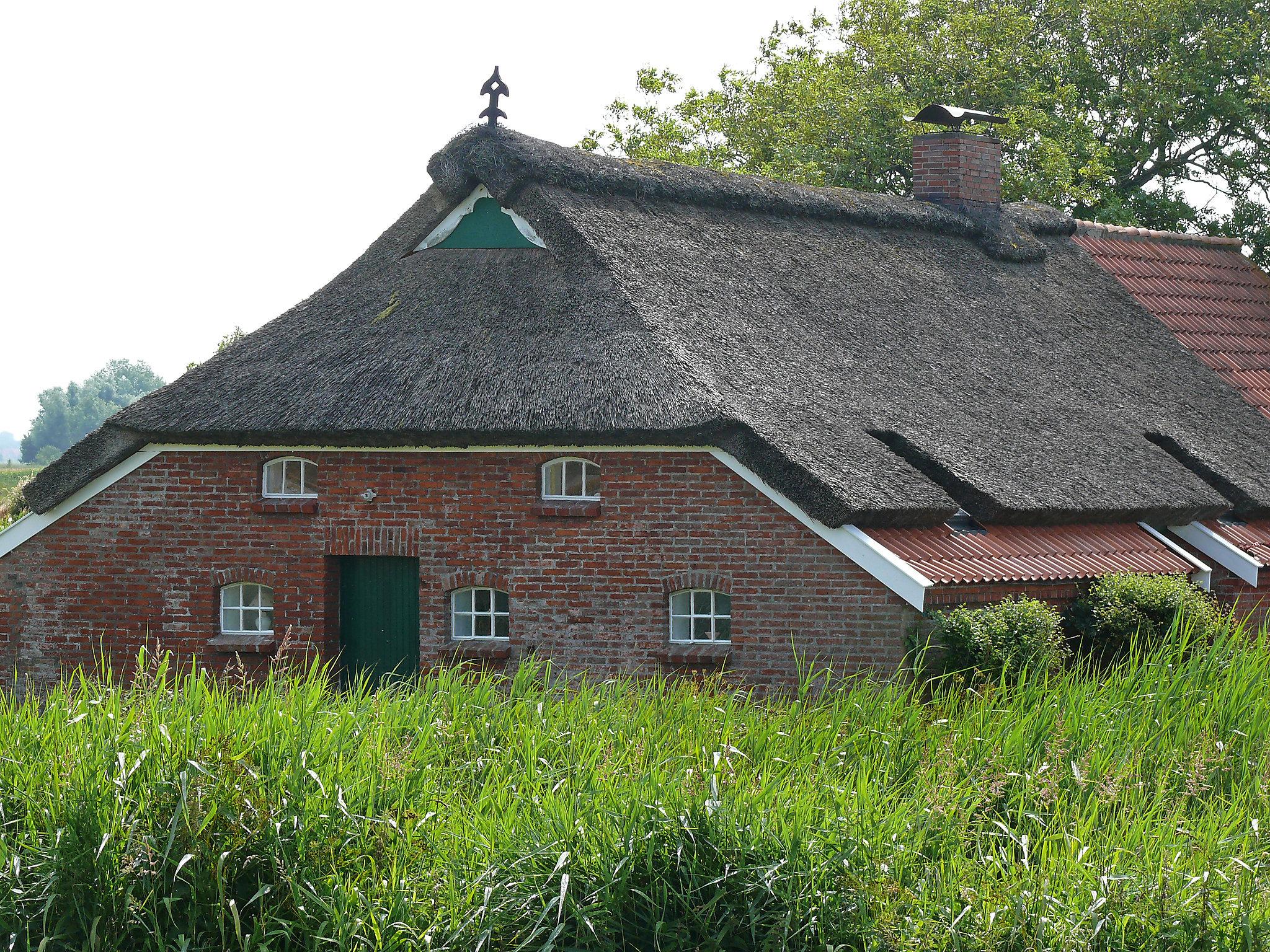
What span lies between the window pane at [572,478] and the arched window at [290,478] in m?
2.57

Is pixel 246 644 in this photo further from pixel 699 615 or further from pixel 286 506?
pixel 699 615

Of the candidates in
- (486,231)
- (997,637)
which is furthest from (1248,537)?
A: (486,231)

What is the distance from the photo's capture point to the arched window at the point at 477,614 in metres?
15.4

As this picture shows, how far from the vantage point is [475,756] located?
8.93 metres

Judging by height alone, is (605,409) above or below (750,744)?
above

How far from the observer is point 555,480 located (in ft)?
49.4

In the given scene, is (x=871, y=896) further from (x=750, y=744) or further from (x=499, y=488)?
(x=499, y=488)

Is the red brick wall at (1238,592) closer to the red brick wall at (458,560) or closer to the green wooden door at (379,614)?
the red brick wall at (458,560)

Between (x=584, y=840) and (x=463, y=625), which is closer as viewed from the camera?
(x=584, y=840)

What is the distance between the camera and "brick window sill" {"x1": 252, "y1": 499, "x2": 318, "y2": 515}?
15.7 meters

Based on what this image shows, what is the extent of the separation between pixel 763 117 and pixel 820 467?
2205cm

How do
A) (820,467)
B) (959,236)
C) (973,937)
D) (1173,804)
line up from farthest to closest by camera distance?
1. (959,236)
2. (820,467)
3. (1173,804)
4. (973,937)

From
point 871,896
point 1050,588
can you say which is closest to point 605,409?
point 1050,588

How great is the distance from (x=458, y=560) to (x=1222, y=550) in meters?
8.05
